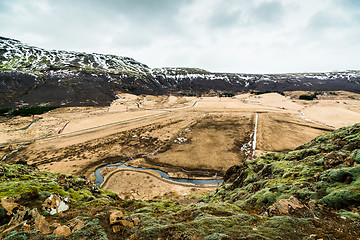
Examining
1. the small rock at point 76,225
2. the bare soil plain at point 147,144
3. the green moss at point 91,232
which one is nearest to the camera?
the green moss at point 91,232

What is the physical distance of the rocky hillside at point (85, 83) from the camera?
7700 cm

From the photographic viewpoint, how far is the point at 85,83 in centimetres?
9669

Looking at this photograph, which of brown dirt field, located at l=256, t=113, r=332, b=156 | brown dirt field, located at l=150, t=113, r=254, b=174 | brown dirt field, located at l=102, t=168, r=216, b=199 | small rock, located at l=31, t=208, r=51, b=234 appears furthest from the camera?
brown dirt field, located at l=256, t=113, r=332, b=156

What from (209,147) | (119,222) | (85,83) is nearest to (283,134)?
(209,147)

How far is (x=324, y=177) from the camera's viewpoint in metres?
7.37

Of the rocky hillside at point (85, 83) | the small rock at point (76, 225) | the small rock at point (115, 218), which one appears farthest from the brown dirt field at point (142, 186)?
the rocky hillside at point (85, 83)

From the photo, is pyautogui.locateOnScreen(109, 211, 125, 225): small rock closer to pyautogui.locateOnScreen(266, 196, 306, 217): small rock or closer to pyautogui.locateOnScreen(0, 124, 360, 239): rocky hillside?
pyautogui.locateOnScreen(0, 124, 360, 239): rocky hillside

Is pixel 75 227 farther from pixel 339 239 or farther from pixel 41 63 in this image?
pixel 41 63

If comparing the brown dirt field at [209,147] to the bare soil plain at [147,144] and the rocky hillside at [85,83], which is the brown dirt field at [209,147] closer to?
the bare soil plain at [147,144]

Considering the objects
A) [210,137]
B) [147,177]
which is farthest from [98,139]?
→ [210,137]

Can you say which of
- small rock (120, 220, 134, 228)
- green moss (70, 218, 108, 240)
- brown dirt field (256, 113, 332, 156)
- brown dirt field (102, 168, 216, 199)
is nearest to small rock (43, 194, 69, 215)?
green moss (70, 218, 108, 240)

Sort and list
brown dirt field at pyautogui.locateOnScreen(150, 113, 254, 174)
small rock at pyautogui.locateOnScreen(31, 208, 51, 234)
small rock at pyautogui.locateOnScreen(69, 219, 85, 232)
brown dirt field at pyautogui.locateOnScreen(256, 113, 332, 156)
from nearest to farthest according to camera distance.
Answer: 1. small rock at pyautogui.locateOnScreen(31, 208, 51, 234)
2. small rock at pyautogui.locateOnScreen(69, 219, 85, 232)
3. brown dirt field at pyautogui.locateOnScreen(150, 113, 254, 174)
4. brown dirt field at pyautogui.locateOnScreen(256, 113, 332, 156)

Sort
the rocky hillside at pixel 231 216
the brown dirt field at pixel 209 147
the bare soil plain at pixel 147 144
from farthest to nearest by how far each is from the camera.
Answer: the brown dirt field at pixel 209 147, the bare soil plain at pixel 147 144, the rocky hillside at pixel 231 216

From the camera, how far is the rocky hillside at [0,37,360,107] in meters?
77.0
